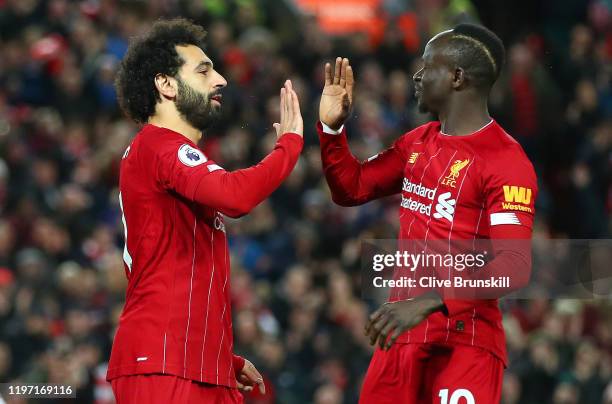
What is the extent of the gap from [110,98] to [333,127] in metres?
6.90

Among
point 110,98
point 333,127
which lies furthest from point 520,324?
point 333,127

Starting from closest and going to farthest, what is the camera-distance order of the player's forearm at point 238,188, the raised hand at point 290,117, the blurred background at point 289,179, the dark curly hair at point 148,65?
the player's forearm at point 238,188 → the raised hand at point 290,117 → the dark curly hair at point 148,65 → the blurred background at point 289,179

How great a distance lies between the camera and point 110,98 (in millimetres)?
12234

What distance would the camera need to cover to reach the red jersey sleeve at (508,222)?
5059 millimetres

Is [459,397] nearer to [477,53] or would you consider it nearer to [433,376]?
[433,376]

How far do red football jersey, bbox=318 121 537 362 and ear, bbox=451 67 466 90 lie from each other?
0.70 feet

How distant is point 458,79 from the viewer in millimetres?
5395

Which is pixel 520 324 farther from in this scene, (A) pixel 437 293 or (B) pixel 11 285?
(A) pixel 437 293

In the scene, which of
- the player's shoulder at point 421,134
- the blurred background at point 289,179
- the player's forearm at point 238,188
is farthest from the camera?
the blurred background at point 289,179

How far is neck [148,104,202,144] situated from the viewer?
17.0ft

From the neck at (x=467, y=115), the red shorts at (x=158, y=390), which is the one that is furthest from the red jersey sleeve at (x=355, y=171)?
the red shorts at (x=158, y=390)

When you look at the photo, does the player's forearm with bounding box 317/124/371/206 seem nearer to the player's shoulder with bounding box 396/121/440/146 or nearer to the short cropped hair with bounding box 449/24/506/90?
the player's shoulder with bounding box 396/121/440/146

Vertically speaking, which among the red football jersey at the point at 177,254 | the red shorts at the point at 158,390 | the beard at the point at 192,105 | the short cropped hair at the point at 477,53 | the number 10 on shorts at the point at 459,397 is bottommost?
the red shorts at the point at 158,390

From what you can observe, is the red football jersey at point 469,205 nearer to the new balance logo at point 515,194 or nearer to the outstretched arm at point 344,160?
the new balance logo at point 515,194
